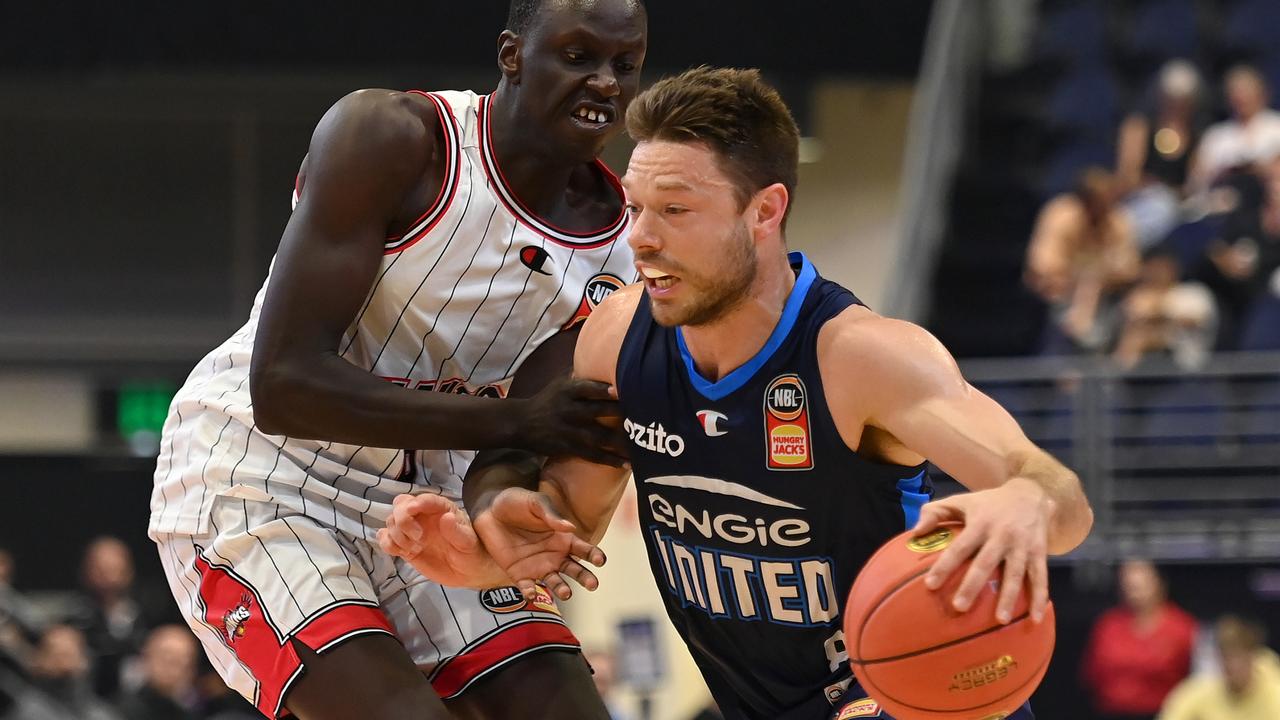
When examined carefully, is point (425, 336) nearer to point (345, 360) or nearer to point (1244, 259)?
point (345, 360)

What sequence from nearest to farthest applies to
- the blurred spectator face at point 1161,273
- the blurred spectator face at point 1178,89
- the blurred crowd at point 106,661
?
the blurred spectator face at point 1161,273
the blurred crowd at point 106,661
the blurred spectator face at point 1178,89

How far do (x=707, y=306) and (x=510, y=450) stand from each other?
0.64 m

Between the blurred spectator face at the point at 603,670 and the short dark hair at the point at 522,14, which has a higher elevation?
the short dark hair at the point at 522,14

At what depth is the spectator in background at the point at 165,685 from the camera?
34.0ft

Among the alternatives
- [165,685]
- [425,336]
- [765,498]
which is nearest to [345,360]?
[425,336]

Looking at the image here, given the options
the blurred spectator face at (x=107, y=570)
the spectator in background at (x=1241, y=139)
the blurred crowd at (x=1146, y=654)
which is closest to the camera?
the blurred crowd at (x=1146, y=654)

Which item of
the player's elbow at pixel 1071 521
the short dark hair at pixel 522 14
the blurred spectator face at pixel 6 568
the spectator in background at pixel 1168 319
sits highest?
the short dark hair at pixel 522 14

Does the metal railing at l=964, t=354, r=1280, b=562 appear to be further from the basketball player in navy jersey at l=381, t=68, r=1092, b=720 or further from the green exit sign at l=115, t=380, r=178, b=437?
the basketball player in navy jersey at l=381, t=68, r=1092, b=720

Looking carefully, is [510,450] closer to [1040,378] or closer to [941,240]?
[1040,378]

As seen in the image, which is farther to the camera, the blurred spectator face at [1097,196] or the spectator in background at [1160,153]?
the spectator in background at [1160,153]

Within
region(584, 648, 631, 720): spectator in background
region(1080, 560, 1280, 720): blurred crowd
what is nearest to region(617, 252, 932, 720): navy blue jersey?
Result: region(1080, 560, 1280, 720): blurred crowd

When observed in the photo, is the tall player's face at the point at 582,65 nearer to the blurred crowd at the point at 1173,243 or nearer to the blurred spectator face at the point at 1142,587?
the blurred spectator face at the point at 1142,587

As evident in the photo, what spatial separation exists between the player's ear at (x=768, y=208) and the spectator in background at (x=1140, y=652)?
6.02 metres

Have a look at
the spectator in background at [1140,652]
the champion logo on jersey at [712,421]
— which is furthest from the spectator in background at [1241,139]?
the champion logo on jersey at [712,421]
